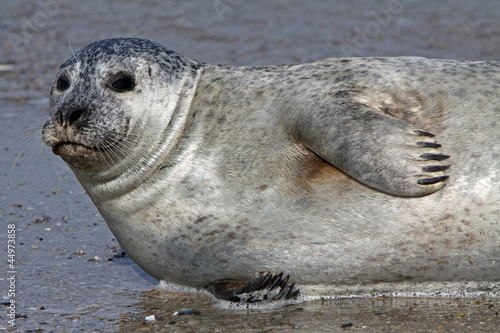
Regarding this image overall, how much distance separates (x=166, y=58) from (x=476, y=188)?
72.5 inches

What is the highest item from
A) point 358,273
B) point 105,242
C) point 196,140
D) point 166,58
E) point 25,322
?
point 166,58

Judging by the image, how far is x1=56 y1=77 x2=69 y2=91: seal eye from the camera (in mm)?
4289

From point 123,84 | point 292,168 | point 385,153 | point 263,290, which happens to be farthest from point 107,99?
point 385,153

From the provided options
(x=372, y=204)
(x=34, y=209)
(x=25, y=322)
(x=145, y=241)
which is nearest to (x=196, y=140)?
(x=145, y=241)

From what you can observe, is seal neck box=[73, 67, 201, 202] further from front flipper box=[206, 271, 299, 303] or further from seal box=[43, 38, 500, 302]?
front flipper box=[206, 271, 299, 303]

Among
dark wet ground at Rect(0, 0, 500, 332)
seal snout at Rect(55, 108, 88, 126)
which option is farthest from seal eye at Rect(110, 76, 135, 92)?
dark wet ground at Rect(0, 0, 500, 332)

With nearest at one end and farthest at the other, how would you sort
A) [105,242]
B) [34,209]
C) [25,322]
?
[25,322], [105,242], [34,209]

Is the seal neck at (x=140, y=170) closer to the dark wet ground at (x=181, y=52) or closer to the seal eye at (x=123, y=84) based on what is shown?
the seal eye at (x=123, y=84)

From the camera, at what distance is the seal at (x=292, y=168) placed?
12.3 feet

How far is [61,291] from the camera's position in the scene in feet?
13.5

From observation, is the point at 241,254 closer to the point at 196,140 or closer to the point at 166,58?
the point at 196,140

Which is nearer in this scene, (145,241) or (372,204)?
(372,204)

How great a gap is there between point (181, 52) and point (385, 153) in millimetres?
7055

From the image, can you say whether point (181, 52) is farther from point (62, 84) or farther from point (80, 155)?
point (80, 155)
